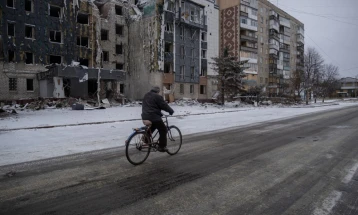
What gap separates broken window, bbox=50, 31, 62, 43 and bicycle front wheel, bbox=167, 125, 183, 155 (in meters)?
30.7

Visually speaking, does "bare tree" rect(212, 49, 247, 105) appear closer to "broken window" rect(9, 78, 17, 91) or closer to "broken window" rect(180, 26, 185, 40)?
"broken window" rect(180, 26, 185, 40)

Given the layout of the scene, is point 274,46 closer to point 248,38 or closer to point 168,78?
point 248,38

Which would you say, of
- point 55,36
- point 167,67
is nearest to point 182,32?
point 167,67

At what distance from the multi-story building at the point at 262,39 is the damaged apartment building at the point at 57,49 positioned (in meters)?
25.7

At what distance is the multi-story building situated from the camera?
184 ft

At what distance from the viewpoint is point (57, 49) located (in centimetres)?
3216

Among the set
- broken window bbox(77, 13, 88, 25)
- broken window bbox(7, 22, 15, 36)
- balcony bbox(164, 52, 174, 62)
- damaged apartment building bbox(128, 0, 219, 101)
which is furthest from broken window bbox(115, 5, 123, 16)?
broken window bbox(7, 22, 15, 36)

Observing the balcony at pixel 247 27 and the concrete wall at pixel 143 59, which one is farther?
the balcony at pixel 247 27

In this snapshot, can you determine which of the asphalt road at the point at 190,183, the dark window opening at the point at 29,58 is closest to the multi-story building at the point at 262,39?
the dark window opening at the point at 29,58

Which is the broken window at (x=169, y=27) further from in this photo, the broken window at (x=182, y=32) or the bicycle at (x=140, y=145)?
the bicycle at (x=140, y=145)

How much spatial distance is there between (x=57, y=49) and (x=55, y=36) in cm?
174

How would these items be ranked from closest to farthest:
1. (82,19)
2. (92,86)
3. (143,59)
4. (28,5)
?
1. (28,5)
2. (92,86)
3. (82,19)
4. (143,59)

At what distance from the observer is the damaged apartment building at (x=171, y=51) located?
38188 mm

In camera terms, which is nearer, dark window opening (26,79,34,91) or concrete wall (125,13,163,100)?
dark window opening (26,79,34,91)
